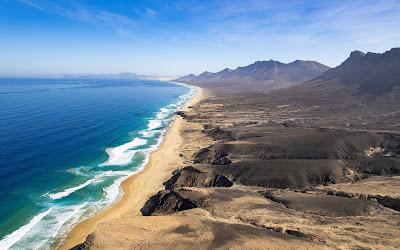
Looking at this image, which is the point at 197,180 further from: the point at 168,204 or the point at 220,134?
the point at 220,134

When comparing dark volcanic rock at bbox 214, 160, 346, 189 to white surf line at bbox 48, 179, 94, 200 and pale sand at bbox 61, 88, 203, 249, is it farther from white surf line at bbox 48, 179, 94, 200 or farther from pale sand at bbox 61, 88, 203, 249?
white surf line at bbox 48, 179, 94, 200

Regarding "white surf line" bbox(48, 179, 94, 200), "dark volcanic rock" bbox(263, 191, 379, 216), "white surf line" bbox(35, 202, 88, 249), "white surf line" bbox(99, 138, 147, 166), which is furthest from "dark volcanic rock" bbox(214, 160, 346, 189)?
"white surf line" bbox(99, 138, 147, 166)

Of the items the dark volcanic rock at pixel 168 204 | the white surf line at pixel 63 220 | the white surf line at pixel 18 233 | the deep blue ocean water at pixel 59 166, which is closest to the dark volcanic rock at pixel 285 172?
the dark volcanic rock at pixel 168 204

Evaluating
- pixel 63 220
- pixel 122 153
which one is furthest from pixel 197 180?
pixel 122 153

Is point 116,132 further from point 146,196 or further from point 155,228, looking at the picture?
point 155,228

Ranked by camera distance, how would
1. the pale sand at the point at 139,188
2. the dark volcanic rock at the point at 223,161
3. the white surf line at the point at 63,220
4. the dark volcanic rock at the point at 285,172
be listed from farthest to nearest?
the dark volcanic rock at the point at 223,161 → the dark volcanic rock at the point at 285,172 → the pale sand at the point at 139,188 → the white surf line at the point at 63,220

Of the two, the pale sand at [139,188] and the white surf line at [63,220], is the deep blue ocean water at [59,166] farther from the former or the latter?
the pale sand at [139,188]

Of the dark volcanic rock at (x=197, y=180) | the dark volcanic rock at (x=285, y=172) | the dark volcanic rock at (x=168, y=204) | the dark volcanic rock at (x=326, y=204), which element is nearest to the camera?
the dark volcanic rock at (x=326, y=204)

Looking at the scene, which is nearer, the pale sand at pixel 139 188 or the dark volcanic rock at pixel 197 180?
the pale sand at pixel 139 188
